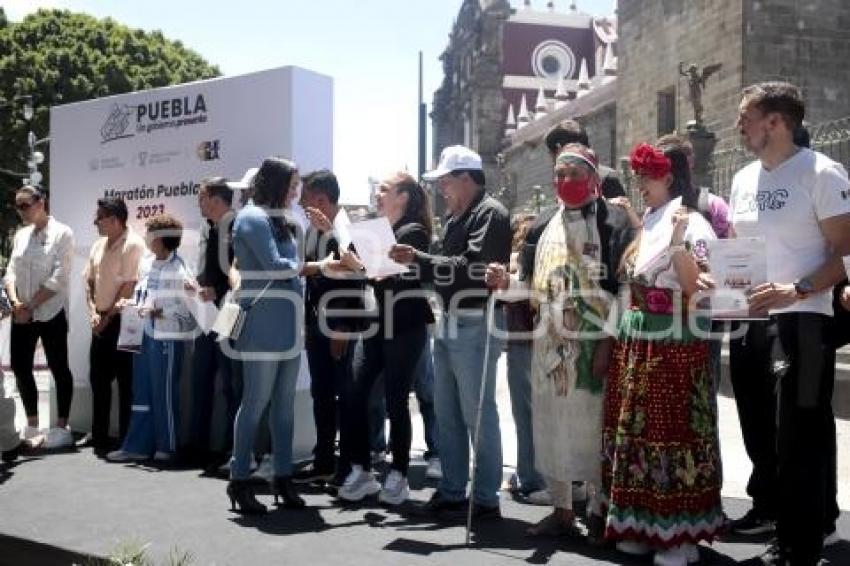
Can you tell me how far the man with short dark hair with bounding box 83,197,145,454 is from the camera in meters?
6.85

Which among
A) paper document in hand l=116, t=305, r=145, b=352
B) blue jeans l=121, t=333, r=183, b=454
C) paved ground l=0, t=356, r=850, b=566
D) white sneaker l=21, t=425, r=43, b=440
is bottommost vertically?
paved ground l=0, t=356, r=850, b=566

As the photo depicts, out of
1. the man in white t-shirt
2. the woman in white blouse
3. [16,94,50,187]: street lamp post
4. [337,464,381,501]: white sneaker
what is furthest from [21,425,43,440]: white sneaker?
[16,94,50,187]: street lamp post

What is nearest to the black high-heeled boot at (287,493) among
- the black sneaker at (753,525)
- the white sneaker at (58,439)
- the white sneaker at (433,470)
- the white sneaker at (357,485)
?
the white sneaker at (357,485)

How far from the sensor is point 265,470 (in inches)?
230

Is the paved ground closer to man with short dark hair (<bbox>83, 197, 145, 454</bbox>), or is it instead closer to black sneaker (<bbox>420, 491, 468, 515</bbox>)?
black sneaker (<bbox>420, 491, 468, 515</bbox>)

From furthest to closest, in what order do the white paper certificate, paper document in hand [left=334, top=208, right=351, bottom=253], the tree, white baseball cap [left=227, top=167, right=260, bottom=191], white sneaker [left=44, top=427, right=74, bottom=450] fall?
the tree, white sneaker [left=44, top=427, right=74, bottom=450], white baseball cap [left=227, top=167, right=260, bottom=191], paper document in hand [left=334, top=208, right=351, bottom=253], the white paper certificate

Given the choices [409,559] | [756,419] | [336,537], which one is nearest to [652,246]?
[756,419]

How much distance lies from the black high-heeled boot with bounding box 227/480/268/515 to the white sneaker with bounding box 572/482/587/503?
1.84m

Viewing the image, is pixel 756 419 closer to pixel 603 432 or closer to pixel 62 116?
pixel 603 432

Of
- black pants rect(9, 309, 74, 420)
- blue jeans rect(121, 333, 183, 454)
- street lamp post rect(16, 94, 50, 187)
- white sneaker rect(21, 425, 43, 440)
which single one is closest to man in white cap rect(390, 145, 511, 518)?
blue jeans rect(121, 333, 183, 454)

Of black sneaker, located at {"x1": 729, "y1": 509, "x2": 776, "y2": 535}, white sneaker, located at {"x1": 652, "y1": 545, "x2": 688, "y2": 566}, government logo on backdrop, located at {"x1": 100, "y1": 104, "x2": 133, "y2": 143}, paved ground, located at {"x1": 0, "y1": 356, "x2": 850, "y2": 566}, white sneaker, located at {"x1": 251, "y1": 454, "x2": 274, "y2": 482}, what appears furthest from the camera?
government logo on backdrop, located at {"x1": 100, "y1": 104, "x2": 133, "y2": 143}

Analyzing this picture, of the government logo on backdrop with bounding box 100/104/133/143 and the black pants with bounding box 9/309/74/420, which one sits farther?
the government logo on backdrop with bounding box 100/104/133/143

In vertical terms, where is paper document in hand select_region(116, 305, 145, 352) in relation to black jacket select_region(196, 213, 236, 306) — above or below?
below

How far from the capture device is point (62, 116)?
7938 mm
